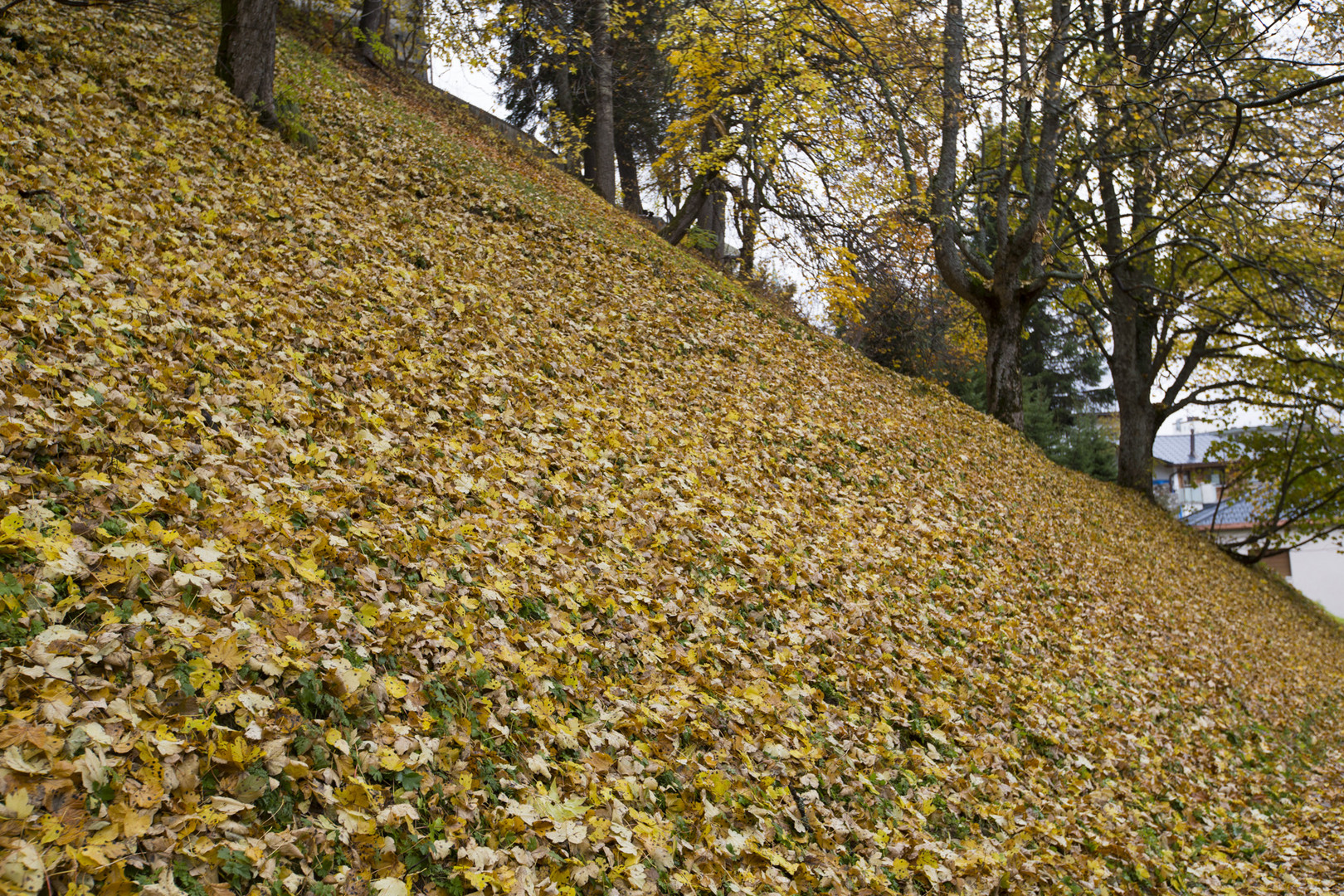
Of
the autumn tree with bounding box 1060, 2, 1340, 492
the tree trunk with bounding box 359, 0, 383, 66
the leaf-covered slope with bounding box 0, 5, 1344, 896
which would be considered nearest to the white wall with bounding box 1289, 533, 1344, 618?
the autumn tree with bounding box 1060, 2, 1340, 492

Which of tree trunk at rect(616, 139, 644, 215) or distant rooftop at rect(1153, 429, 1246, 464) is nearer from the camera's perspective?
tree trunk at rect(616, 139, 644, 215)

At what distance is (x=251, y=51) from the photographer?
354 inches

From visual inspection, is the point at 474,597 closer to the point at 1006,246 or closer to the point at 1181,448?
the point at 1006,246

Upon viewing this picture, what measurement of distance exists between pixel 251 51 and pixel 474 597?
7526 mm

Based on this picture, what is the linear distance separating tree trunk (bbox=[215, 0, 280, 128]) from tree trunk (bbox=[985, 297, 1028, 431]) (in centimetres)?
1223

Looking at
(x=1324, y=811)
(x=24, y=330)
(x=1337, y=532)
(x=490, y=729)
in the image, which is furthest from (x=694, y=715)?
(x=1337, y=532)

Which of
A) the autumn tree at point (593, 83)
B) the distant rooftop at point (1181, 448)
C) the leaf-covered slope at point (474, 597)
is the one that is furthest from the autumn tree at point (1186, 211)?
the distant rooftop at point (1181, 448)

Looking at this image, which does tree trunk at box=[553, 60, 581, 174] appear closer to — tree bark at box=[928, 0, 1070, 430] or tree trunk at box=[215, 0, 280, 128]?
tree bark at box=[928, 0, 1070, 430]

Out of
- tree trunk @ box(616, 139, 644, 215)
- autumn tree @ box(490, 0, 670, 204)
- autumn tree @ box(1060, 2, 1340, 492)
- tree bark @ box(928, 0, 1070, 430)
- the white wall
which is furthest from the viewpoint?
the white wall

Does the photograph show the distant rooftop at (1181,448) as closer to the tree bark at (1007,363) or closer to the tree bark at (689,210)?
the tree bark at (1007,363)

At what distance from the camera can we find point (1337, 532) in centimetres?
2152

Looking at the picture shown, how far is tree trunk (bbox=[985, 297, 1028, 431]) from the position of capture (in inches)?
615

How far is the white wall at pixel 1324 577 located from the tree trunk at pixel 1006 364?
25626 millimetres

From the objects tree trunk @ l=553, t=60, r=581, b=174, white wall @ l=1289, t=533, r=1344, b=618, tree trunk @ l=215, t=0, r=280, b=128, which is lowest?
white wall @ l=1289, t=533, r=1344, b=618
